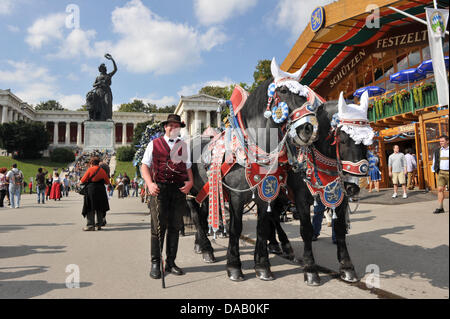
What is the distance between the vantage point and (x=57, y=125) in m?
84.9

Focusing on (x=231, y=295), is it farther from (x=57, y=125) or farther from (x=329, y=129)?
(x=57, y=125)

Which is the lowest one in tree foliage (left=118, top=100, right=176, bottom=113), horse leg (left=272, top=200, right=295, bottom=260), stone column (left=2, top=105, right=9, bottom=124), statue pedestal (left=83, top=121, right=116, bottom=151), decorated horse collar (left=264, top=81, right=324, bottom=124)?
horse leg (left=272, top=200, right=295, bottom=260)

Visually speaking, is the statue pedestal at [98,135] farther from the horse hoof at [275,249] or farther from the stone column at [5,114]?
the stone column at [5,114]

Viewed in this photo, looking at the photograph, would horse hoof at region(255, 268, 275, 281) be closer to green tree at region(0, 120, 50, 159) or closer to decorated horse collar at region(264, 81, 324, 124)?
decorated horse collar at region(264, 81, 324, 124)

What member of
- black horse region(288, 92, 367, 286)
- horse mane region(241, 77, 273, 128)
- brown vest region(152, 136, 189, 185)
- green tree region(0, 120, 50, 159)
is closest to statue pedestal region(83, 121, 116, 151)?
brown vest region(152, 136, 189, 185)

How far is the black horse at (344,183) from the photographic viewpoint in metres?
3.39

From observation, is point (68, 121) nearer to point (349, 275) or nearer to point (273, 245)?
point (273, 245)

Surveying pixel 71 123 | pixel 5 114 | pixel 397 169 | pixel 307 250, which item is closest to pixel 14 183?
pixel 307 250

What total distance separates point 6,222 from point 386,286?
1031 centimetres

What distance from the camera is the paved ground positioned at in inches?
122

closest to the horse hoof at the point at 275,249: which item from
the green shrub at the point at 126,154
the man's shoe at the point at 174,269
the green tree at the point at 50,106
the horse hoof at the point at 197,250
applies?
the horse hoof at the point at 197,250

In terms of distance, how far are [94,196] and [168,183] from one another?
4.90m

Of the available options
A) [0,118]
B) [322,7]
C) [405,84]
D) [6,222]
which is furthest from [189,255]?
[0,118]

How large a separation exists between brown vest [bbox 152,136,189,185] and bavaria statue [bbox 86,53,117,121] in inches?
968
